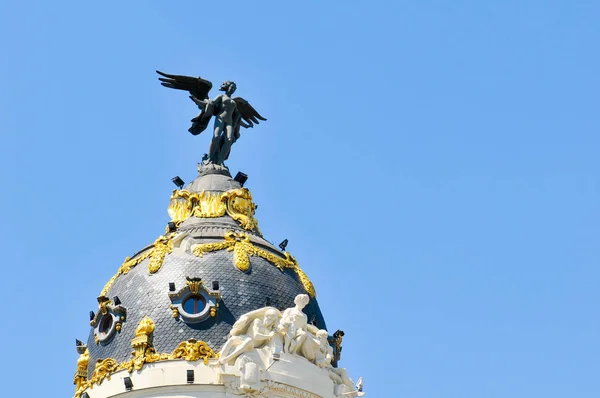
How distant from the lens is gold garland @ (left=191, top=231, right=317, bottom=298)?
201 ft

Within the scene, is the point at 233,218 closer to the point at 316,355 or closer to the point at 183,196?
the point at 183,196

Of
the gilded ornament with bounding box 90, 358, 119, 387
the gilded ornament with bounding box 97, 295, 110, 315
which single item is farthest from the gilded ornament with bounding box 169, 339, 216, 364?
the gilded ornament with bounding box 97, 295, 110, 315

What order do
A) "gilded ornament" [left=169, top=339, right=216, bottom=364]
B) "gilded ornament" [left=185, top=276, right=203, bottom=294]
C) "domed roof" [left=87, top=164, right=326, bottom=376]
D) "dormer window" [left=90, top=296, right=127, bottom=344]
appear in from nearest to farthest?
"gilded ornament" [left=169, top=339, right=216, bottom=364], "domed roof" [left=87, top=164, right=326, bottom=376], "gilded ornament" [left=185, top=276, right=203, bottom=294], "dormer window" [left=90, top=296, right=127, bottom=344]

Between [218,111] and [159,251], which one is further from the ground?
[218,111]

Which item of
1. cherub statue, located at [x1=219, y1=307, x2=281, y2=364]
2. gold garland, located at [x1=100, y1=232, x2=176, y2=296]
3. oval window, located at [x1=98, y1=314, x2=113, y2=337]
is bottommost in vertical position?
cherub statue, located at [x1=219, y1=307, x2=281, y2=364]

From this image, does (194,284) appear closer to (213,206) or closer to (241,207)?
(213,206)

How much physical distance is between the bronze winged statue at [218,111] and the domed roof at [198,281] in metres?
2.98

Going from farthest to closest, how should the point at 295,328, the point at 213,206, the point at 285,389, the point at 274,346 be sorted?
the point at 213,206, the point at 295,328, the point at 274,346, the point at 285,389

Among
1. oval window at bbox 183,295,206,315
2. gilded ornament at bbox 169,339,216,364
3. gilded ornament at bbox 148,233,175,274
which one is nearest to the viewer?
gilded ornament at bbox 169,339,216,364

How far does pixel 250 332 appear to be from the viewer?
58.9 m

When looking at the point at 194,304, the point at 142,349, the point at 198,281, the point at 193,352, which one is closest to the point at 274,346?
the point at 193,352

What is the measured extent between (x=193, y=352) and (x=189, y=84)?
14.5 meters

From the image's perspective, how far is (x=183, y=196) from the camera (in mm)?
64688

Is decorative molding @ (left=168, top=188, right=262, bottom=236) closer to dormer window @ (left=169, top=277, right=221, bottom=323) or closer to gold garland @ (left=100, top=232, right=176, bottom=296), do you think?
gold garland @ (left=100, top=232, right=176, bottom=296)
